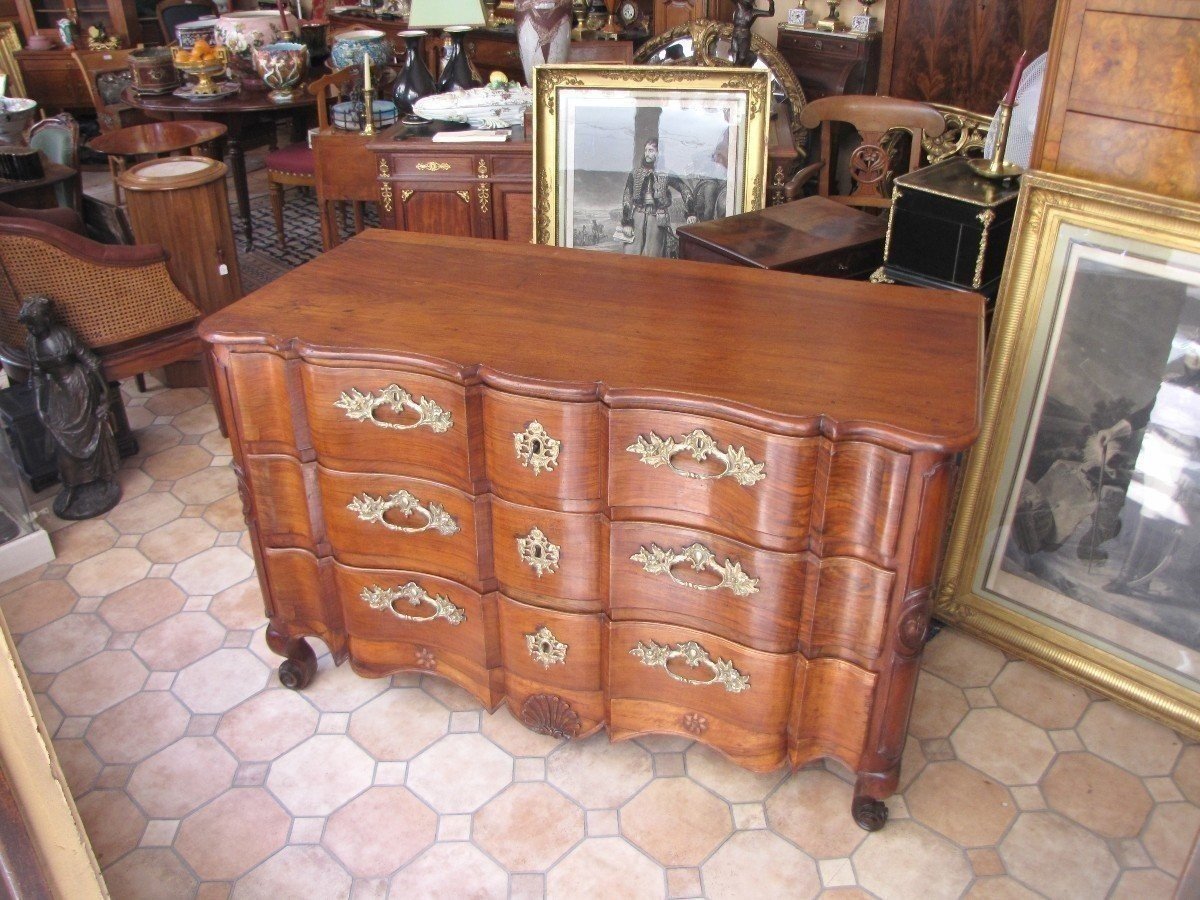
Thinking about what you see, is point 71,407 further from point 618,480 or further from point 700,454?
point 700,454

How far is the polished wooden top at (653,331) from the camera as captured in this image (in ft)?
6.32

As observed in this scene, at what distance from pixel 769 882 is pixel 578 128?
2.22 meters

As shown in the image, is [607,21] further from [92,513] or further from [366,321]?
[366,321]

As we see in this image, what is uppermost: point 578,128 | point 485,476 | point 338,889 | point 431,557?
point 578,128

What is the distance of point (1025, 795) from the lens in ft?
7.97

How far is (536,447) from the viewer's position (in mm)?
2076

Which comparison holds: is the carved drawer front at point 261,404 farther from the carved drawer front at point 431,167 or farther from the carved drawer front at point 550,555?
the carved drawer front at point 431,167

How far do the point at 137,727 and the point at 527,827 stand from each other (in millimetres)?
1065

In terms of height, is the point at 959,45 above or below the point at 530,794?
above

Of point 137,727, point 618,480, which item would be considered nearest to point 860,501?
point 618,480

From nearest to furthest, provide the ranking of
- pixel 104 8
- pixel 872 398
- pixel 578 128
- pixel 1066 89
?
pixel 872 398 → pixel 1066 89 → pixel 578 128 → pixel 104 8

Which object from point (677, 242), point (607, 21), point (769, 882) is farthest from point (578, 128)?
point (607, 21)

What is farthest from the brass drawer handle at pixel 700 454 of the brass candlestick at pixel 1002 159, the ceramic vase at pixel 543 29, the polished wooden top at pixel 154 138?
the polished wooden top at pixel 154 138

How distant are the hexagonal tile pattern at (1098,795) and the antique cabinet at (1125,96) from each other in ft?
4.40
